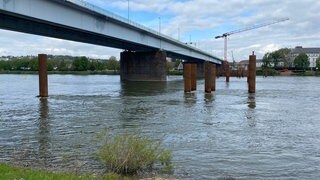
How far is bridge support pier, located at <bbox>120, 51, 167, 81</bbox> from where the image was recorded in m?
101

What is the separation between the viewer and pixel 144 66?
341ft

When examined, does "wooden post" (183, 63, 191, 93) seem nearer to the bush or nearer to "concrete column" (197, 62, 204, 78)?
the bush

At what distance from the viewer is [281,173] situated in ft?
40.3

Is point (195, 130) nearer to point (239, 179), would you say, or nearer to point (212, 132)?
point (212, 132)

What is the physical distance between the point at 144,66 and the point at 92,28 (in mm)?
48335

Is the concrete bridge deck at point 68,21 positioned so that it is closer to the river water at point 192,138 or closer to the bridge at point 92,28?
the bridge at point 92,28

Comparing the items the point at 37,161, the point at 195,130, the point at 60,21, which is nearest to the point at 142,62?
the point at 60,21

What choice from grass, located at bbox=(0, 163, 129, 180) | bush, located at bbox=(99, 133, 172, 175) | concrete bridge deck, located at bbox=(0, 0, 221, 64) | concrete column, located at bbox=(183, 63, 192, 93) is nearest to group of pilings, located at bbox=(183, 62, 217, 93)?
concrete column, located at bbox=(183, 63, 192, 93)

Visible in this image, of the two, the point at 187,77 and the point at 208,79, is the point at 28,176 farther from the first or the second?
the point at 208,79

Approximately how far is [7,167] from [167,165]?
14.9 ft

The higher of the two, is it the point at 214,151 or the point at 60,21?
the point at 60,21

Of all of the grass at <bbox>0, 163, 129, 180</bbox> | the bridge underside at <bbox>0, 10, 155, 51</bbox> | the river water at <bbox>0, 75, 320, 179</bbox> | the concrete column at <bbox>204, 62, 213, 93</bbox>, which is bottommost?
the river water at <bbox>0, 75, 320, 179</bbox>

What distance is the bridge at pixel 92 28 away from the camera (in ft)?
135

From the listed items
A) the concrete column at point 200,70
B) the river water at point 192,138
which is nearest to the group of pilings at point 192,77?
the river water at point 192,138
